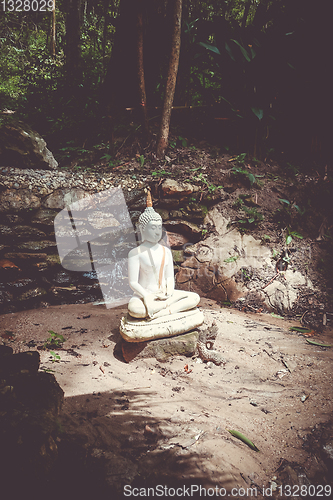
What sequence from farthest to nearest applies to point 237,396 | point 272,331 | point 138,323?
point 272,331 < point 138,323 < point 237,396

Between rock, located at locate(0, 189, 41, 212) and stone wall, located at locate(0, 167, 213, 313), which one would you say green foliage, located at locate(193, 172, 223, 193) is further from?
rock, located at locate(0, 189, 41, 212)

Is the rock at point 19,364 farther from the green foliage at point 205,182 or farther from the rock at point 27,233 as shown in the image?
the green foliage at point 205,182

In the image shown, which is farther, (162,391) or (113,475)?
(162,391)

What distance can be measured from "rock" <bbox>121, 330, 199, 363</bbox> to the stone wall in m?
1.67

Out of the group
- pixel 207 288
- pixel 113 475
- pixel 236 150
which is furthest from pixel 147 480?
pixel 236 150

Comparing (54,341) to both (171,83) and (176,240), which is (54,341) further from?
(171,83)

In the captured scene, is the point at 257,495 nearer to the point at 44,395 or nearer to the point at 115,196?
the point at 44,395

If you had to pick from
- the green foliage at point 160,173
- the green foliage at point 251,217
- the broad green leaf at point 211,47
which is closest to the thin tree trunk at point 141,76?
the green foliage at point 160,173

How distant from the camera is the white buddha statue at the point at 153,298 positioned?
2779 millimetres

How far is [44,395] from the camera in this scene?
1628mm

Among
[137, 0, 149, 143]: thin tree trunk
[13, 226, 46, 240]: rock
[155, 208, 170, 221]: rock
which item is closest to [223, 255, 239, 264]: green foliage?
[155, 208, 170, 221]: rock

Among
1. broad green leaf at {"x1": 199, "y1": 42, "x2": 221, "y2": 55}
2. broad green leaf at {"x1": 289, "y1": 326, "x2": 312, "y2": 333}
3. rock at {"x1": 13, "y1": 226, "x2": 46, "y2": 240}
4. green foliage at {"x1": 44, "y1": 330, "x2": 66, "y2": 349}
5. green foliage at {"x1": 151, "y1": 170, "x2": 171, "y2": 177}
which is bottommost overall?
broad green leaf at {"x1": 289, "y1": 326, "x2": 312, "y2": 333}

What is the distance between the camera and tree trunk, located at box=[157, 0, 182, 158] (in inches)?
177

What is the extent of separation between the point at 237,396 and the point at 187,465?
88 centimetres
